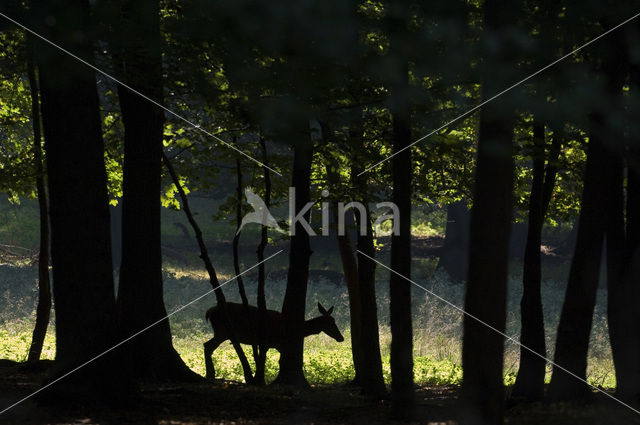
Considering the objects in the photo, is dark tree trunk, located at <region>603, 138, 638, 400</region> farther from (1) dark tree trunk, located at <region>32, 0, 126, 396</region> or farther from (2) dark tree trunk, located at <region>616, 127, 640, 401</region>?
(1) dark tree trunk, located at <region>32, 0, 126, 396</region>

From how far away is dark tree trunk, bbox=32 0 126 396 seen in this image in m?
7.68

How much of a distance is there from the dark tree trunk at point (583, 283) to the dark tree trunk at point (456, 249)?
25.4 metres

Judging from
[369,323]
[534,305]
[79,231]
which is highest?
[79,231]

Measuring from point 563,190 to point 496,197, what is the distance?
9.53 metres

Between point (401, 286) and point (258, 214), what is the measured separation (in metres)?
5.47

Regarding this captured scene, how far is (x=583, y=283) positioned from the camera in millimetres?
8547

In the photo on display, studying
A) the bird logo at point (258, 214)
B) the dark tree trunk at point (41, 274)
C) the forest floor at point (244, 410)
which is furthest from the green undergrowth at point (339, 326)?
the forest floor at point (244, 410)

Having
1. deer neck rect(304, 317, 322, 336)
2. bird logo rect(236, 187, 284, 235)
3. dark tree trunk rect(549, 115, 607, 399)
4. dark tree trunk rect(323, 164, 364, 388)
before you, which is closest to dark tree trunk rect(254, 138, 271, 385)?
bird logo rect(236, 187, 284, 235)

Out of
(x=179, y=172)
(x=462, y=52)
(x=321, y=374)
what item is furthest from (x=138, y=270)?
(x=321, y=374)

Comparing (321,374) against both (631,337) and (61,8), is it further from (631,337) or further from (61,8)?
(61,8)

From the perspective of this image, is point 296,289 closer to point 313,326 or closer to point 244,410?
point 244,410

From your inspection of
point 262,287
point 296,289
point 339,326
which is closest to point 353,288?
point 262,287

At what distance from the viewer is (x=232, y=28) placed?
6.33 m

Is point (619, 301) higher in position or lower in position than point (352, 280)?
lower
